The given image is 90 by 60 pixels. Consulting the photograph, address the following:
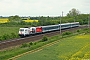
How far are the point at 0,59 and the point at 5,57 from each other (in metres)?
0.96

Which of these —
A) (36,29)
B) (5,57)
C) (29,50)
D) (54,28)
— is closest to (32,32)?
(36,29)

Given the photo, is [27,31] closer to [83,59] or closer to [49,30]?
[49,30]

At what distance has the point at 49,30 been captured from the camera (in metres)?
68.6

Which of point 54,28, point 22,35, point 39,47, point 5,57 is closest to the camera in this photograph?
point 5,57

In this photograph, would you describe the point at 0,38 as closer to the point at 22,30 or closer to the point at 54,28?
the point at 22,30

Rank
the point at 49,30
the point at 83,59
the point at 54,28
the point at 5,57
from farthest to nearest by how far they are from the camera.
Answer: the point at 54,28
the point at 49,30
the point at 5,57
the point at 83,59

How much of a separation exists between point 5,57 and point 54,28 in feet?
160

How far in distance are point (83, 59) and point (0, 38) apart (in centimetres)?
2582

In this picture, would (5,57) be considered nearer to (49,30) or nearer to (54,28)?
(49,30)

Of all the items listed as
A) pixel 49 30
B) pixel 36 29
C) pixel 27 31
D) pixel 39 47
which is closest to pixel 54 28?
pixel 49 30

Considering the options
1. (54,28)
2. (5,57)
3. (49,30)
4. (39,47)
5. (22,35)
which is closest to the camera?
(5,57)

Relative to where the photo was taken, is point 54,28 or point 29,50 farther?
point 54,28

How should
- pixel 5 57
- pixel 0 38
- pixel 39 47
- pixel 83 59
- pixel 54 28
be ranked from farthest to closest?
1. pixel 54 28
2. pixel 0 38
3. pixel 39 47
4. pixel 5 57
5. pixel 83 59

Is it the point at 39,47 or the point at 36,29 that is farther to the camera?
the point at 36,29
